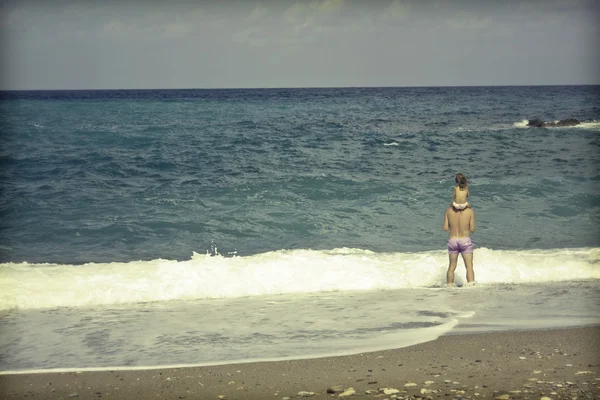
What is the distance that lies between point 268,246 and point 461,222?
4131mm

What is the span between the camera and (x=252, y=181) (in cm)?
1697

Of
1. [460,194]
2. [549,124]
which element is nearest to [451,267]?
[460,194]

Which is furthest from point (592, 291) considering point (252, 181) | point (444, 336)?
point (252, 181)

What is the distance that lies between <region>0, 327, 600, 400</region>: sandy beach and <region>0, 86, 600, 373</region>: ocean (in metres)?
0.32

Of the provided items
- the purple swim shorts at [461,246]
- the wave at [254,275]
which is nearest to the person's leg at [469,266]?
the purple swim shorts at [461,246]

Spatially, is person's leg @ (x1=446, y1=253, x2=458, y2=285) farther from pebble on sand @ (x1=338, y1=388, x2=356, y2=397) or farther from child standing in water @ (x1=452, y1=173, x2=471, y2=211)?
pebble on sand @ (x1=338, y1=388, x2=356, y2=397)

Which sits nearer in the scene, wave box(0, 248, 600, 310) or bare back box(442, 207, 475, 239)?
wave box(0, 248, 600, 310)

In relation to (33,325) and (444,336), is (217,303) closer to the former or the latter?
(33,325)

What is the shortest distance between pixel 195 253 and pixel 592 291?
20.3 feet

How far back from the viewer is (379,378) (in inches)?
216

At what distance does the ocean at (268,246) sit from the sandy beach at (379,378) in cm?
32

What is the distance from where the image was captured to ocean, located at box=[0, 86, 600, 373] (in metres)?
7.05

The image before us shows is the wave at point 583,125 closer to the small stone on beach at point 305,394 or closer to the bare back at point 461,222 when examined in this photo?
the bare back at point 461,222

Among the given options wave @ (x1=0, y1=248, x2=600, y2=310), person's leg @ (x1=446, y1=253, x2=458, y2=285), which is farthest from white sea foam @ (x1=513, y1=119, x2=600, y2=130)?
person's leg @ (x1=446, y1=253, x2=458, y2=285)
